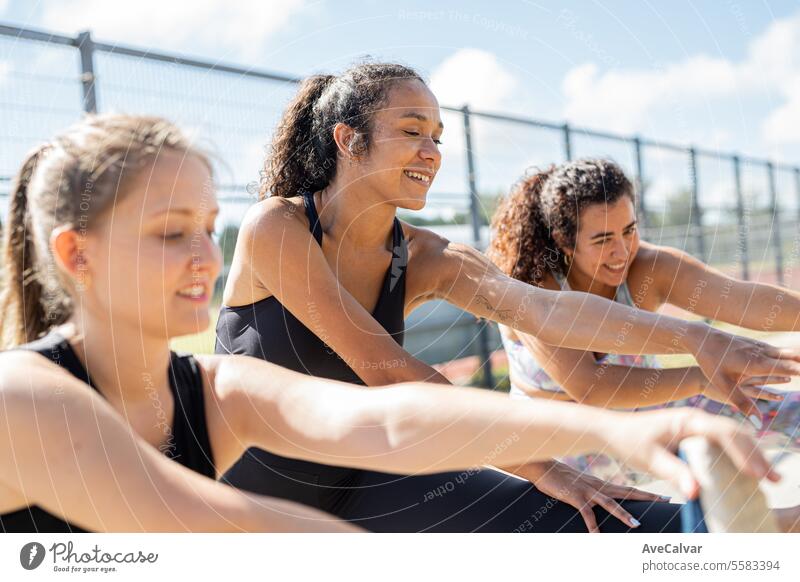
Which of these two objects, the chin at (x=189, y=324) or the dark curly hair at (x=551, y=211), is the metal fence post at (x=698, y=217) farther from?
the chin at (x=189, y=324)

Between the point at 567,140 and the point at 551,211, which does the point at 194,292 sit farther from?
the point at 567,140

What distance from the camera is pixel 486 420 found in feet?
1.64

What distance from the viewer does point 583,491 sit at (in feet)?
2.53

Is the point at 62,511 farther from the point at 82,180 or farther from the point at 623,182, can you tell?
the point at 623,182

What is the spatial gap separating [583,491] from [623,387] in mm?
274

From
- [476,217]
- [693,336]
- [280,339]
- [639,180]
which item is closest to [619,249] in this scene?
[693,336]

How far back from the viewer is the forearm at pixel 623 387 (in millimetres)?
970

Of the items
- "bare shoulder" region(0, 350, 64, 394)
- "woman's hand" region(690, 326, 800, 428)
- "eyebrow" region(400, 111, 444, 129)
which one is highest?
"eyebrow" region(400, 111, 444, 129)

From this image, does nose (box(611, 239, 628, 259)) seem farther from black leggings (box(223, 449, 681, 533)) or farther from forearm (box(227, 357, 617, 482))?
forearm (box(227, 357, 617, 482))

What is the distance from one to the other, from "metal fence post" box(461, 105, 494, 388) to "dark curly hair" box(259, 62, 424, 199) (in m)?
→ 0.40

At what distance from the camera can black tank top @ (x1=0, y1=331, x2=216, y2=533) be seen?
2.00 feet

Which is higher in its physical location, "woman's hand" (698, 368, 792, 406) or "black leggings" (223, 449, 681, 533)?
"woman's hand" (698, 368, 792, 406)

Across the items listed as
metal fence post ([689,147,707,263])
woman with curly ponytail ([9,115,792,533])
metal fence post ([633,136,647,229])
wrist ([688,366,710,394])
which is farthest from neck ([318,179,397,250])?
metal fence post ([689,147,707,263])
